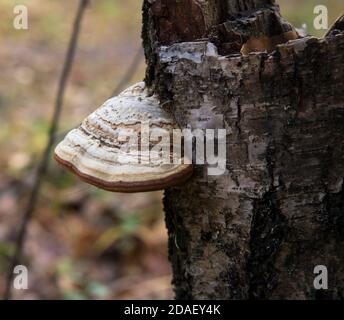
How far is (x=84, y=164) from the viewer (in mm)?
1606

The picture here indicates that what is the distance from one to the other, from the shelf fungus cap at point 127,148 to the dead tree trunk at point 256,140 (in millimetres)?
77

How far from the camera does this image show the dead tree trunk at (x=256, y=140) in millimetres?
1488

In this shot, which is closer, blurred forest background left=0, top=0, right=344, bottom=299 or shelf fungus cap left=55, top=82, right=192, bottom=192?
shelf fungus cap left=55, top=82, right=192, bottom=192

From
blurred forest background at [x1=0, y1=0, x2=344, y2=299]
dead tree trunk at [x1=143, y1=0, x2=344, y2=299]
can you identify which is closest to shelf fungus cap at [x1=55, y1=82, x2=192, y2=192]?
dead tree trunk at [x1=143, y1=0, x2=344, y2=299]

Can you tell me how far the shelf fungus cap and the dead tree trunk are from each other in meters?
0.08

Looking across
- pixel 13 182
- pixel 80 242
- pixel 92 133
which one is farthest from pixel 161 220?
pixel 92 133

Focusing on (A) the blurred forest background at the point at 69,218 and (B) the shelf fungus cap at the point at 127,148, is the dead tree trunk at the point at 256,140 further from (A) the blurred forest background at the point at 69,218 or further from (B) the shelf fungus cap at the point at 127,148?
(A) the blurred forest background at the point at 69,218

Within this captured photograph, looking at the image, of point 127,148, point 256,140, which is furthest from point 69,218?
point 256,140

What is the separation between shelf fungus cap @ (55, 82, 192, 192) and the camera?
150 centimetres

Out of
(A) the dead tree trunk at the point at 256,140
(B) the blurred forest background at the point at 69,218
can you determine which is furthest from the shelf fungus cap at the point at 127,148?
(B) the blurred forest background at the point at 69,218

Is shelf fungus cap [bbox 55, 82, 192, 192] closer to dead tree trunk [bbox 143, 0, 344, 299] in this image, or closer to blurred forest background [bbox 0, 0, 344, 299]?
dead tree trunk [bbox 143, 0, 344, 299]

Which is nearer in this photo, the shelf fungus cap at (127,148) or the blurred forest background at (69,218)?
the shelf fungus cap at (127,148)
